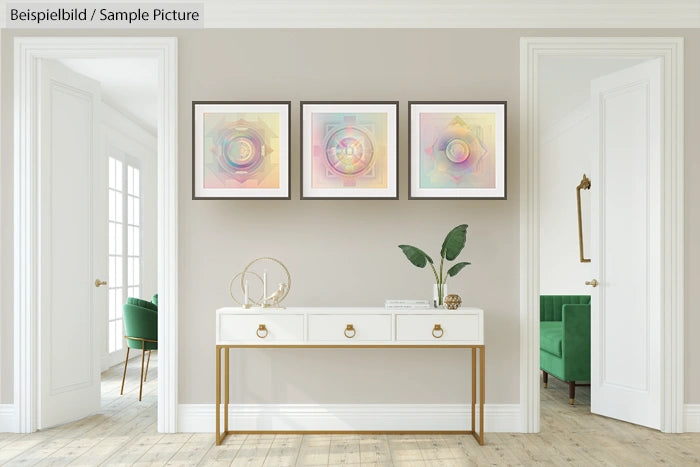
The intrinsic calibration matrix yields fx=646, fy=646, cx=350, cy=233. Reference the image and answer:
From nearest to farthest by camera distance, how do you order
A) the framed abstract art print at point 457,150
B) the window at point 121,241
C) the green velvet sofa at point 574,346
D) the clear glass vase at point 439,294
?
the clear glass vase at point 439,294, the framed abstract art print at point 457,150, the green velvet sofa at point 574,346, the window at point 121,241

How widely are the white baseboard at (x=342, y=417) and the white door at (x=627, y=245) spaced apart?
2.64 ft

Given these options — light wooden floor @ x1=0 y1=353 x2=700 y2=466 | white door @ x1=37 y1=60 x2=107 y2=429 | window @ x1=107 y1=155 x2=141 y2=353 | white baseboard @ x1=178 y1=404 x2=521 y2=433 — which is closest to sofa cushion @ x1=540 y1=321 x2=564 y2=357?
light wooden floor @ x1=0 y1=353 x2=700 y2=466

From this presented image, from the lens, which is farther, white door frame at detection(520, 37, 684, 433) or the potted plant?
white door frame at detection(520, 37, 684, 433)

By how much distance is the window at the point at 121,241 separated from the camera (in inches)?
258

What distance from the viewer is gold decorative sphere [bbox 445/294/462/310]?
3506 mm

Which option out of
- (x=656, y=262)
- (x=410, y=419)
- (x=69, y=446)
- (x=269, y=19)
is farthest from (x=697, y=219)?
(x=69, y=446)

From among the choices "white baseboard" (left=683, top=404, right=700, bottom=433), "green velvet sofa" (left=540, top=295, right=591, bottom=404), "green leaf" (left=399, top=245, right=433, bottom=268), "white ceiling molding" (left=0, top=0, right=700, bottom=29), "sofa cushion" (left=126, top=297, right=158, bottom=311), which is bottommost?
"white baseboard" (left=683, top=404, right=700, bottom=433)

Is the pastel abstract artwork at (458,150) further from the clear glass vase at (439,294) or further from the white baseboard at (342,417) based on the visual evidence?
the white baseboard at (342,417)

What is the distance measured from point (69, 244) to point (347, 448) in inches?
84.8

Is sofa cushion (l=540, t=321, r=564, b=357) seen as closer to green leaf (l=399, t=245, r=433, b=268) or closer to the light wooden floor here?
the light wooden floor

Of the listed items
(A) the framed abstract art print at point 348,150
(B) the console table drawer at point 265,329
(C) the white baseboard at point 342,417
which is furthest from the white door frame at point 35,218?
(A) the framed abstract art print at point 348,150

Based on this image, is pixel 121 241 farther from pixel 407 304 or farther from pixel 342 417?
pixel 407 304

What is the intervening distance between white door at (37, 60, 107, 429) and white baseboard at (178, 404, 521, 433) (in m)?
0.83

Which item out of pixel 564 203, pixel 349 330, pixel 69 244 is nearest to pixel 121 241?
pixel 69 244
